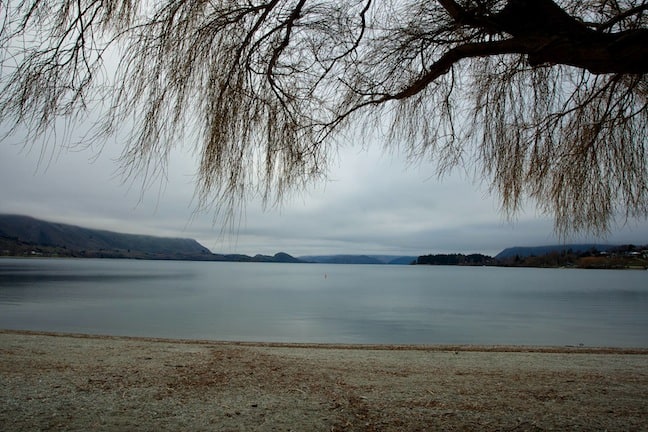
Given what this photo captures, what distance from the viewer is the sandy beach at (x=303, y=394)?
11.9 ft

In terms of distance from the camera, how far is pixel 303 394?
184 inches

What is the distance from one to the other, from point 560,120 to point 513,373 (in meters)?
4.08

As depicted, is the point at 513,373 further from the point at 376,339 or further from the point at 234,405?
the point at 376,339

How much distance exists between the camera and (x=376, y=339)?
58.5 feet

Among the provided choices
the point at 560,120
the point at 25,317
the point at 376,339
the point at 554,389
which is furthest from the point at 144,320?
the point at 560,120

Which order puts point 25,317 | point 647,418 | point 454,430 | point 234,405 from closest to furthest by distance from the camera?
point 454,430
point 647,418
point 234,405
point 25,317

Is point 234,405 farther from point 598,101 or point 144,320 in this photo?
point 144,320

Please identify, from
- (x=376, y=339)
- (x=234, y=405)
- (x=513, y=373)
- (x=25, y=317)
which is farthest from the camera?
(x=25, y=317)

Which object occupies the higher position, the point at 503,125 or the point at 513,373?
the point at 503,125

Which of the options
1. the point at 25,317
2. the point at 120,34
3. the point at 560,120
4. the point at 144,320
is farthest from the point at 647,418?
the point at 25,317

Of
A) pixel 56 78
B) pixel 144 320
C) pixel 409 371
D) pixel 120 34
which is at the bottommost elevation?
pixel 144 320

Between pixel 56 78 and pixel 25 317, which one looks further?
pixel 25 317

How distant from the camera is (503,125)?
3.51m

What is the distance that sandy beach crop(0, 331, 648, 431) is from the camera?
3.63 meters
